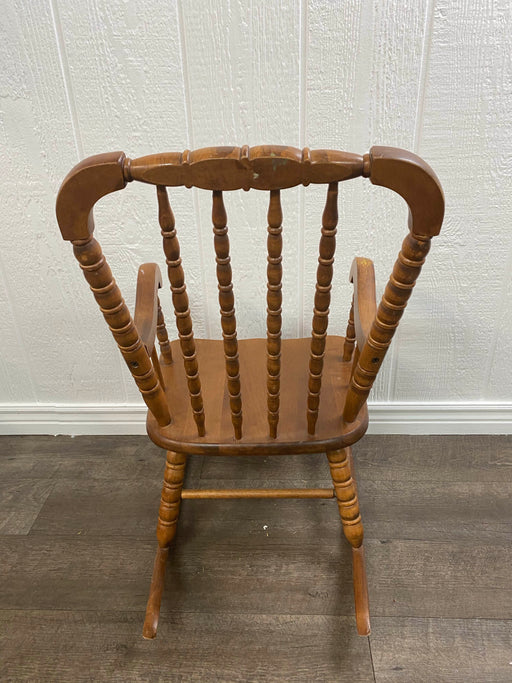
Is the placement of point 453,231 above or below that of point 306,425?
above

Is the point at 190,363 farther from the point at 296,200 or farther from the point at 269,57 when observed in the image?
the point at 269,57

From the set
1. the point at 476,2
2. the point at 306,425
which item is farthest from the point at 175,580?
the point at 476,2

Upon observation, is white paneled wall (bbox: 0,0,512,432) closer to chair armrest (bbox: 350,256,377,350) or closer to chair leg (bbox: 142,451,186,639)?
chair armrest (bbox: 350,256,377,350)

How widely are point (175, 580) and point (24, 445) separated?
685mm

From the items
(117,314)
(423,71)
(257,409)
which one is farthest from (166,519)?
(423,71)

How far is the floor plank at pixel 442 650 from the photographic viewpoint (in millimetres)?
964

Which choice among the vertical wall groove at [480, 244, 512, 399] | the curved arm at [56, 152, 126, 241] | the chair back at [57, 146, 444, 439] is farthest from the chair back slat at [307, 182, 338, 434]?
the vertical wall groove at [480, 244, 512, 399]

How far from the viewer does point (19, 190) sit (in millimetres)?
1163

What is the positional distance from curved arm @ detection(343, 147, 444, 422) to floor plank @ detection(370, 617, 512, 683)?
0.67 meters

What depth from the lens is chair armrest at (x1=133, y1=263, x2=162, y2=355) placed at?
891 millimetres

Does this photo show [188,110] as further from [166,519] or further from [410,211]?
[166,519]

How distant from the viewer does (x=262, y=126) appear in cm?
107

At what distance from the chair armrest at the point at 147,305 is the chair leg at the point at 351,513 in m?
0.43

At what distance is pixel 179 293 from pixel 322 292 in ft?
0.66
